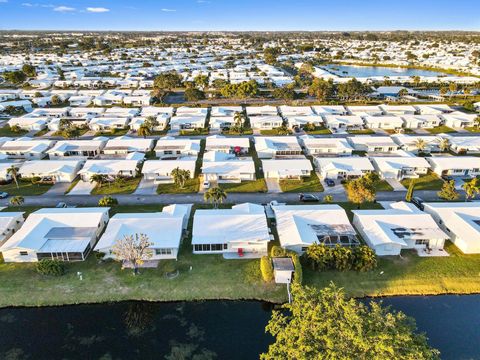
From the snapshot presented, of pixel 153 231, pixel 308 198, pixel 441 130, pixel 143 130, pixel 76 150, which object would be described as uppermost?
pixel 143 130

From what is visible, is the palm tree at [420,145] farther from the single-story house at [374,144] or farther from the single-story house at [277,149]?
the single-story house at [277,149]

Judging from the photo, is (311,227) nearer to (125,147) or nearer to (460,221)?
(460,221)

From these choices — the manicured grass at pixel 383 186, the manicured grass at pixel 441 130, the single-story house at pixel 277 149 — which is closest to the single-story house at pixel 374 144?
the single-story house at pixel 277 149

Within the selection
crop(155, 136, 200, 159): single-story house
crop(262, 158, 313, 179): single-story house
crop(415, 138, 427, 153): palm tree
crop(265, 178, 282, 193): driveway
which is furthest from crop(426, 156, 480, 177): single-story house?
crop(155, 136, 200, 159): single-story house

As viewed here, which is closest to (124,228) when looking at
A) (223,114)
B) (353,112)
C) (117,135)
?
(117,135)

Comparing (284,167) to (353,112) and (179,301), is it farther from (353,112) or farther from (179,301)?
(353,112)

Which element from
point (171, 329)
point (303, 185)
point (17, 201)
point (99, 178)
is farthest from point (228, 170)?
point (17, 201)

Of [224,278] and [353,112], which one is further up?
[353,112]

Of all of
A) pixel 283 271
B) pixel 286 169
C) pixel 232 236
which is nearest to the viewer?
pixel 283 271
